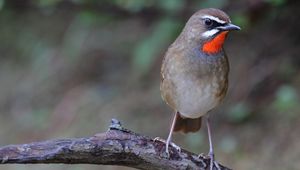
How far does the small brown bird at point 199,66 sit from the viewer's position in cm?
471

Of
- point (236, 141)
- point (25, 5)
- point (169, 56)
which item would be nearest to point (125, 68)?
point (25, 5)

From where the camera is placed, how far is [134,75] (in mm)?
7656

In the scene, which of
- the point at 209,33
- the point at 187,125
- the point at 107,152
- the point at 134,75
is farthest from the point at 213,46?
the point at 134,75

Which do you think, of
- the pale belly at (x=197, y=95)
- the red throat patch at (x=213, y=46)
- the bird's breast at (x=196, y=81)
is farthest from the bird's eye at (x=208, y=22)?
the pale belly at (x=197, y=95)

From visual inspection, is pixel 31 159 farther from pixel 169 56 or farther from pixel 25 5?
pixel 25 5

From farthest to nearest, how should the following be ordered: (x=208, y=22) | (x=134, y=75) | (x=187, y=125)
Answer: (x=134, y=75) → (x=187, y=125) → (x=208, y=22)

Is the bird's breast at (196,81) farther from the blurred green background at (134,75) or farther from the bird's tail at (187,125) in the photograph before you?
the blurred green background at (134,75)

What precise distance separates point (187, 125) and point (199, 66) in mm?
673

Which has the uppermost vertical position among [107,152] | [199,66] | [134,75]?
[134,75]

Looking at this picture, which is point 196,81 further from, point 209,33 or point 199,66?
point 209,33

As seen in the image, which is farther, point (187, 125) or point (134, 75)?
point (134, 75)

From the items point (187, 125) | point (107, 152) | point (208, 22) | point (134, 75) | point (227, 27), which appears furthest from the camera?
point (134, 75)

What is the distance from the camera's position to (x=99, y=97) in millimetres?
7562

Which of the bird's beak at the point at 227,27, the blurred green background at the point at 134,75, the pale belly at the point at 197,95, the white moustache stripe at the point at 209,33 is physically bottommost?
the pale belly at the point at 197,95
